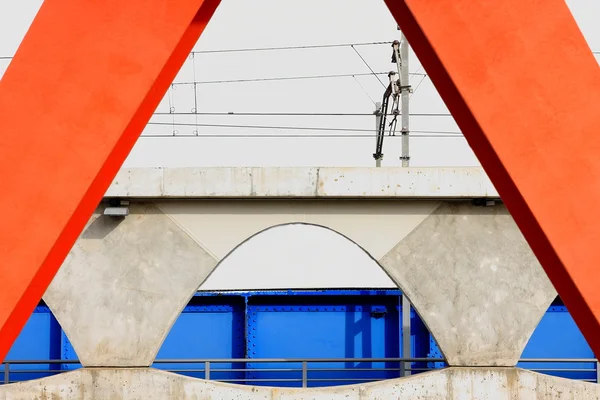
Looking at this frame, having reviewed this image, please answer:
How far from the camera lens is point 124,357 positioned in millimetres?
10602

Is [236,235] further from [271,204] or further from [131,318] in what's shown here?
[131,318]

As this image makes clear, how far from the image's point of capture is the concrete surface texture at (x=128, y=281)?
1070 cm

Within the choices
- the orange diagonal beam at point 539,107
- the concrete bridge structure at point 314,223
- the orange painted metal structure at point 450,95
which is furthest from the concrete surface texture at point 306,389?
the orange diagonal beam at point 539,107

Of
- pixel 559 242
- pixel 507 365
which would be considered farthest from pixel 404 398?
pixel 559 242

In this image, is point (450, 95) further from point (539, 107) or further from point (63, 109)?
point (63, 109)

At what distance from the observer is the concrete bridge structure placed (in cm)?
1052

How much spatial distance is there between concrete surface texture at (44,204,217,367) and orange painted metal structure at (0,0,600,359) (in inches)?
298

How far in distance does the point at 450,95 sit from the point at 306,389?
24.7 ft

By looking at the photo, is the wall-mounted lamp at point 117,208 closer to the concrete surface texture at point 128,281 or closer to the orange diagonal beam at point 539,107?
the concrete surface texture at point 128,281

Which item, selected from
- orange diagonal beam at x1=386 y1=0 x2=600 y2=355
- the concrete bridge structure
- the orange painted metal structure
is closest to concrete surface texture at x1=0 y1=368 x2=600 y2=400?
the concrete bridge structure

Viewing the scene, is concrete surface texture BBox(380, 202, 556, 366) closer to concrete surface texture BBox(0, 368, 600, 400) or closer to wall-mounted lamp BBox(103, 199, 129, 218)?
concrete surface texture BBox(0, 368, 600, 400)

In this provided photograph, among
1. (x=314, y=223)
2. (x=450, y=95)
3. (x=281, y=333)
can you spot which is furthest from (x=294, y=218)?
(x=450, y=95)

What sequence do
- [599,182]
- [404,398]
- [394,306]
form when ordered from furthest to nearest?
[394,306] < [404,398] < [599,182]

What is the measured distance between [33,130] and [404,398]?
8.14 m
